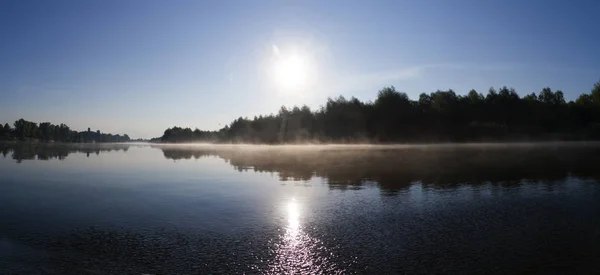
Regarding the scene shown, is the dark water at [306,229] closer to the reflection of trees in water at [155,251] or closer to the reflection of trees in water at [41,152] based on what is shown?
the reflection of trees in water at [155,251]

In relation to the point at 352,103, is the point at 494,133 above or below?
below

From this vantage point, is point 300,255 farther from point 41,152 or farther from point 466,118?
point 466,118

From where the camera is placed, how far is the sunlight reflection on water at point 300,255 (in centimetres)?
1090

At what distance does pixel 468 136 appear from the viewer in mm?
149500

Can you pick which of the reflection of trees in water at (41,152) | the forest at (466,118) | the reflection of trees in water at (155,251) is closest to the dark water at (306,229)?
the reflection of trees in water at (155,251)

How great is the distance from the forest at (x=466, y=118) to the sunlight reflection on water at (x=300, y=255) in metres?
148

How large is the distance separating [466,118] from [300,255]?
6416 inches

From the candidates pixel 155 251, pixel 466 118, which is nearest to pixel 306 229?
pixel 155 251

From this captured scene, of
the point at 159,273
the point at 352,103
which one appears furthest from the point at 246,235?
the point at 352,103

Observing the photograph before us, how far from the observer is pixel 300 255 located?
12.2 m

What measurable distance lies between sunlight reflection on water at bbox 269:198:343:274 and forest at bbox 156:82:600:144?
14827cm

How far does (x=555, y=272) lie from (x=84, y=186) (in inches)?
1240

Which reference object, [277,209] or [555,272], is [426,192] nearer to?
[277,209]

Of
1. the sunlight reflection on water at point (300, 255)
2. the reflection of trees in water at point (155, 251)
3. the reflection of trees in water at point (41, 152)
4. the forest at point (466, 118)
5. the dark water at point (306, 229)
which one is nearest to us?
the sunlight reflection on water at point (300, 255)
